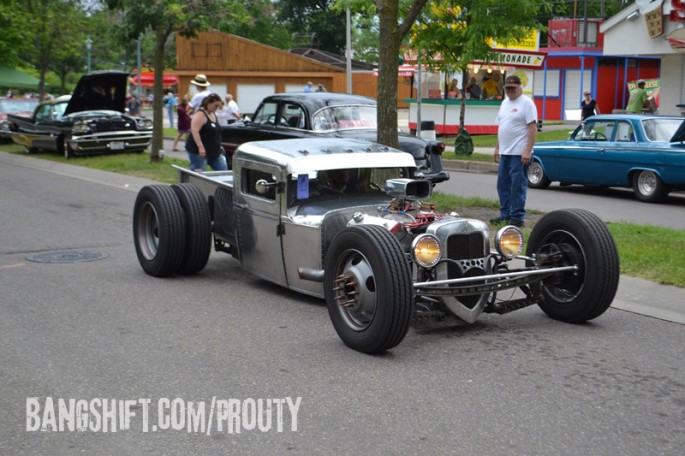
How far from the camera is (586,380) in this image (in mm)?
5672

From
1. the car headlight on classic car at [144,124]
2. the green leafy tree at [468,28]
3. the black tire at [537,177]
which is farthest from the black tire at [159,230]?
the car headlight on classic car at [144,124]

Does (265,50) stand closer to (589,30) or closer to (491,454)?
(589,30)

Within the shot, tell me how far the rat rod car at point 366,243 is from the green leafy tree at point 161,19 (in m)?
12.1

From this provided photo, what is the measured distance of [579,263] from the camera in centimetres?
684

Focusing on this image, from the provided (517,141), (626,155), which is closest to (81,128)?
(626,155)

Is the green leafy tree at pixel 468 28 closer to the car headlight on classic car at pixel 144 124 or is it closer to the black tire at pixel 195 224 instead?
the car headlight on classic car at pixel 144 124

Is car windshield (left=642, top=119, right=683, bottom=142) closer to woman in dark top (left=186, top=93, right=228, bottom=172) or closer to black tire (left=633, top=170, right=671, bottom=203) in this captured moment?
black tire (left=633, top=170, right=671, bottom=203)

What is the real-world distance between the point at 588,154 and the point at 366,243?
11084 mm

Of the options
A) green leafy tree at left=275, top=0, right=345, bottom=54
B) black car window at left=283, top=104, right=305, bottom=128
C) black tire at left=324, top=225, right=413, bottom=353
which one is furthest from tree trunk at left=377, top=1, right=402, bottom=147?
green leafy tree at left=275, top=0, right=345, bottom=54

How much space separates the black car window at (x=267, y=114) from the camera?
16.4 meters

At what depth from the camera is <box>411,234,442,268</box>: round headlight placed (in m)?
6.27

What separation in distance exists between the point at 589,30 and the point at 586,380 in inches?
1430

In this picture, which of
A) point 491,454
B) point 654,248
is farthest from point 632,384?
point 654,248

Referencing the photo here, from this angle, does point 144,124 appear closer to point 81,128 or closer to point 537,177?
point 81,128
